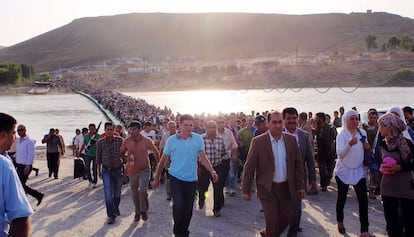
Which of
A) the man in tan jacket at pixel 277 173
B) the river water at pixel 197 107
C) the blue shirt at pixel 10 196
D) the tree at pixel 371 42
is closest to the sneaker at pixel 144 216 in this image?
the man in tan jacket at pixel 277 173

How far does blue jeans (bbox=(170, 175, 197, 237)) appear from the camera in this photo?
22.5 feet

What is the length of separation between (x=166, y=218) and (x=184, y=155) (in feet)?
6.46

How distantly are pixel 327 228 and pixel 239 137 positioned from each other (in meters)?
4.37

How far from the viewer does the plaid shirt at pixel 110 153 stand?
841 centimetres

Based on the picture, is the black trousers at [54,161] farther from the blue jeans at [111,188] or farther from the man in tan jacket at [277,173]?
the man in tan jacket at [277,173]

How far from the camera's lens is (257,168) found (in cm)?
584

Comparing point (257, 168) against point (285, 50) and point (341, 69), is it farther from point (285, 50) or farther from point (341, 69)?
point (285, 50)

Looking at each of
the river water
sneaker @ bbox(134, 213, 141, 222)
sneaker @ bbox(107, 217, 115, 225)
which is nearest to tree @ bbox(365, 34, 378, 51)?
the river water

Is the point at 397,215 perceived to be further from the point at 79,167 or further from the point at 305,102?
the point at 305,102

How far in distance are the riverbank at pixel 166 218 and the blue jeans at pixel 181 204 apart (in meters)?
0.60

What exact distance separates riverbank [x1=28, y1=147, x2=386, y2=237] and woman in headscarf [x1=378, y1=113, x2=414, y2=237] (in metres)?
1.61

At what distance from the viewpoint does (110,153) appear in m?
8.45

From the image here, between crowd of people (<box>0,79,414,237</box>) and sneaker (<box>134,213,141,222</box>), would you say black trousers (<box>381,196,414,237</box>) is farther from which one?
sneaker (<box>134,213,141,222</box>)

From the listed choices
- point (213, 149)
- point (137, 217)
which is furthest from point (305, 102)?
point (137, 217)
